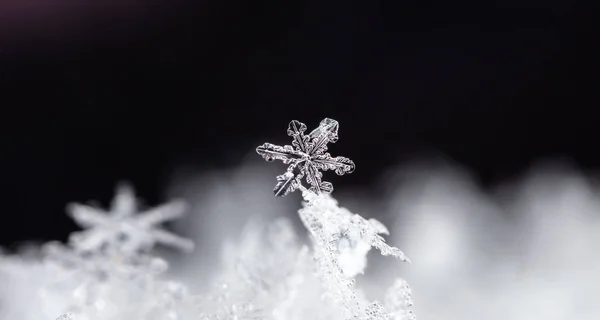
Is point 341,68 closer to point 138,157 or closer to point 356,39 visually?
point 356,39

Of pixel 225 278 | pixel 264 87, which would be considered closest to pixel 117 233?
pixel 225 278

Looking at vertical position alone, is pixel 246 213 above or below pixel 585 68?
below

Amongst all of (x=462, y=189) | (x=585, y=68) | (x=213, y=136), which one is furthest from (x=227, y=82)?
(x=585, y=68)

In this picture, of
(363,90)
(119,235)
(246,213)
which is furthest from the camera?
(363,90)

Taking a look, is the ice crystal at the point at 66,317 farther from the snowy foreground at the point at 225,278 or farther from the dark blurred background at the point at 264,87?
the dark blurred background at the point at 264,87

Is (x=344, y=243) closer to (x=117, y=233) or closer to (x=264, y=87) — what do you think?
(x=117, y=233)

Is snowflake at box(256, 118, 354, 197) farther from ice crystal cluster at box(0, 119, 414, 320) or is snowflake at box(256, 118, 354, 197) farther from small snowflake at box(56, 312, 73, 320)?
small snowflake at box(56, 312, 73, 320)

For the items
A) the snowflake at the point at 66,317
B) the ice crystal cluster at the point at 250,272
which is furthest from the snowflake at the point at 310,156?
the snowflake at the point at 66,317

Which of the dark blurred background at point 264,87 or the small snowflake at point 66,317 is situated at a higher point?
the dark blurred background at point 264,87
